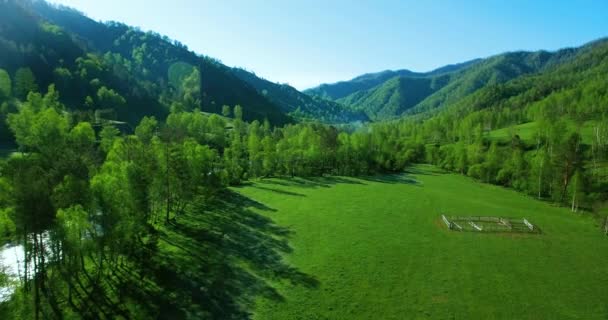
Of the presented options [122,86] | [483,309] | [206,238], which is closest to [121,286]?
[206,238]

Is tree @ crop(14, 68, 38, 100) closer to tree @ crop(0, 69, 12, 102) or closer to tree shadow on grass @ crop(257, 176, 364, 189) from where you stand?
tree @ crop(0, 69, 12, 102)

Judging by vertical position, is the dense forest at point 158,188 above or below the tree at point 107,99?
below

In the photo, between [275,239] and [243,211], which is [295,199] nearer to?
[243,211]

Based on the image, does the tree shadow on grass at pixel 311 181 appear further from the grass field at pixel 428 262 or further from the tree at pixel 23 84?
the tree at pixel 23 84

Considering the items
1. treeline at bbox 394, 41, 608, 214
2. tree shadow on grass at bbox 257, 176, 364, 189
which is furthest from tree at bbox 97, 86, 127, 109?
treeline at bbox 394, 41, 608, 214

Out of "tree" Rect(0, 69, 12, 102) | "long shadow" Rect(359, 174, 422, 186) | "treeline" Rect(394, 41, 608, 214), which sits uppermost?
"tree" Rect(0, 69, 12, 102)

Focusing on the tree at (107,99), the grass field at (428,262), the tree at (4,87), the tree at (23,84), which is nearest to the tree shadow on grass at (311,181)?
the grass field at (428,262)
